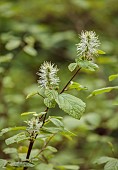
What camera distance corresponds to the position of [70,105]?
128 centimetres

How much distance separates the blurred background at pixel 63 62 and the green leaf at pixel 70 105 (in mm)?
908

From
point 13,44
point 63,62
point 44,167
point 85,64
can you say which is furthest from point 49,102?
Result: point 63,62

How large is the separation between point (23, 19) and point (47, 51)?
68cm

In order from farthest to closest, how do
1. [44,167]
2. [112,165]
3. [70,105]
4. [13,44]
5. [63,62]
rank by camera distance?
[63,62], [13,44], [44,167], [112,165], [70,105]

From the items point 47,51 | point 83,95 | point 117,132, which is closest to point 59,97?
point 83,95

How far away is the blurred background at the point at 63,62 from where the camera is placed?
251cm

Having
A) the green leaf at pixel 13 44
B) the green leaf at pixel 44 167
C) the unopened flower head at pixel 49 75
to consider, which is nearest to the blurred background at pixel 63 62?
the green leaf at pixel 13 44

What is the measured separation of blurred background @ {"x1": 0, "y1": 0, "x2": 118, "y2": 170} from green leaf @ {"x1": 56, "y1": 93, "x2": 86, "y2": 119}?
0.91 metres

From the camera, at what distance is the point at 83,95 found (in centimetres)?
331

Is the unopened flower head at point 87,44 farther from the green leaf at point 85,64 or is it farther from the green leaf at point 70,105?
the green leaf at point 70,105

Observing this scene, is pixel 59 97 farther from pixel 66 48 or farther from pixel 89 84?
pixel 66 48

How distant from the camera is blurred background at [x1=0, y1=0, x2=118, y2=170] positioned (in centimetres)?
251

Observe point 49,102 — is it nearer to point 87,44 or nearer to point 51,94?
point 51,94

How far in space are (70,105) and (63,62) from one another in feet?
12.0
